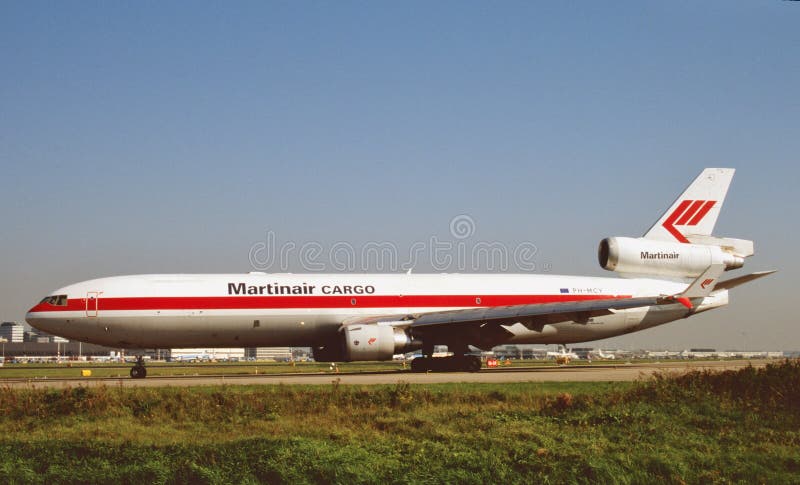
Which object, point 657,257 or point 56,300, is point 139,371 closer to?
point 56,300

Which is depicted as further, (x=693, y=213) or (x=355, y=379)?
(x=693, y=213)

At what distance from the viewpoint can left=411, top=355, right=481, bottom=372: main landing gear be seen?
121 ft

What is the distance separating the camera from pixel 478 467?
13727 mm

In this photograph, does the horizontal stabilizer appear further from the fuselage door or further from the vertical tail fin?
the fuselage door

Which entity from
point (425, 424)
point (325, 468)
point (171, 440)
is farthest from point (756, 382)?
point (171, 440)

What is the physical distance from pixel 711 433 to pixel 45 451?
1285 cm

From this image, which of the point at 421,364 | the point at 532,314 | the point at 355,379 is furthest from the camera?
the point at 421,364

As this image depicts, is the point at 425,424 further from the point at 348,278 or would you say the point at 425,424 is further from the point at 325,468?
the point at 348,278

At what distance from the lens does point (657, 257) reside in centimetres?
4103

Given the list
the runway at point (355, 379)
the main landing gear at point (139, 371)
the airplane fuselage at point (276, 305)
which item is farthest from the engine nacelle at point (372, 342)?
the main landing gear at point (139, 371)

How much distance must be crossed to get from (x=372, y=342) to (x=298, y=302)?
4.56m

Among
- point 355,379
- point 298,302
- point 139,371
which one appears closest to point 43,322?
point 139,371

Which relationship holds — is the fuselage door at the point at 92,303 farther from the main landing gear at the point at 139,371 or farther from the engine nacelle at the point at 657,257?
the engine nacelle at the point at 657,257

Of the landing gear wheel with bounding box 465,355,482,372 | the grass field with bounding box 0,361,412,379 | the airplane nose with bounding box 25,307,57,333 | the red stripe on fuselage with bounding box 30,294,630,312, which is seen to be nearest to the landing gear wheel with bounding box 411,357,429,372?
the landing gear wheel with bounding box 465,355,482,372
